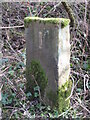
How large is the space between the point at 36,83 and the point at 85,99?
0.80m

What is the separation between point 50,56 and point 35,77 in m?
0.42

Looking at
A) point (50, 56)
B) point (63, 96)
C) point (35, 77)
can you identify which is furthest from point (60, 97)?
point (50, 56)

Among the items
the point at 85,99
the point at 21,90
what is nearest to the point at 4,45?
the point at 21,90

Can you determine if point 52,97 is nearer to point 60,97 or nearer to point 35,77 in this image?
point 60,97

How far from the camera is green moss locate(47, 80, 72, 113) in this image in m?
2.86

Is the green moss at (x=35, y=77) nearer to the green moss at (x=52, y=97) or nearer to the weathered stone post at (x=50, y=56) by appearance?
the weathered stone post at (x=50, y=56)

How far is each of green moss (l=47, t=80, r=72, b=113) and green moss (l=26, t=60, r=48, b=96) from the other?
0.14 m

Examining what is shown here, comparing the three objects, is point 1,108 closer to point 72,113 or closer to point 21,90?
point 21,90

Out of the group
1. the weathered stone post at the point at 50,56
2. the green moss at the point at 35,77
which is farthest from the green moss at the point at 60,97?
the green moss at the point at 35,77

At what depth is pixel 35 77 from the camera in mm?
3031

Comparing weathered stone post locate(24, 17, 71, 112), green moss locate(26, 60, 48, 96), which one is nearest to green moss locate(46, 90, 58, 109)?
weathered stone post locate(24, 17, 71, 112)

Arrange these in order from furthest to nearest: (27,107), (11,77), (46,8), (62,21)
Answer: (46,8)
(11,77)
(27,107)
(62,21)

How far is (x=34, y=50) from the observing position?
2.90m

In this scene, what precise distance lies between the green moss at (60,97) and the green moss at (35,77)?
0.45 ft
